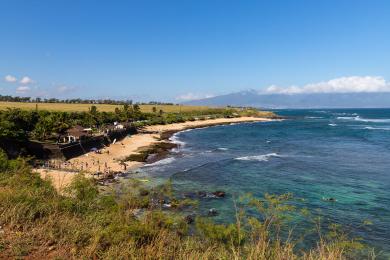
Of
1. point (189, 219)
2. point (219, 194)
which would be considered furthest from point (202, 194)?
point (189, 219)

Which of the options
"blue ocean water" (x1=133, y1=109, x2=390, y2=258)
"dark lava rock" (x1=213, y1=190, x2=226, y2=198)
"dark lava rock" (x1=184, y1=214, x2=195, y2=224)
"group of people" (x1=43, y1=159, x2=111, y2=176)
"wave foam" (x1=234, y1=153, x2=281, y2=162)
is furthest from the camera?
"wave foam" (x1=234, y1=153, x2=281, y2=162)

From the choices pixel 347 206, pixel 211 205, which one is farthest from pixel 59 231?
pixel 347 206

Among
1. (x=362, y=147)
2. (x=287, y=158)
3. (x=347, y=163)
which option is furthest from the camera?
(x=362, y=147)

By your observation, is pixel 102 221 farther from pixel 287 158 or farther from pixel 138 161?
pixel 287 158

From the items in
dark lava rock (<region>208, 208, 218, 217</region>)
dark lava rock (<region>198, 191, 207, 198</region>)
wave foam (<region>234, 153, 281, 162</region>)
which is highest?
wave foam (<region>234, 153, 281, 162</region>)

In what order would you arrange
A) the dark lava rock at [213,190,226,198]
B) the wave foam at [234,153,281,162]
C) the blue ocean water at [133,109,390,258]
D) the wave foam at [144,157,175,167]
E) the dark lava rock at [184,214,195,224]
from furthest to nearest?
the wave foam at [234,153,281,162], the wave foam at [144,157,175,167], the dark lava rock at [213,190,226,198], the blue ocean water at [133,109,390,258], the dark lava rock at [184,214,195,224]

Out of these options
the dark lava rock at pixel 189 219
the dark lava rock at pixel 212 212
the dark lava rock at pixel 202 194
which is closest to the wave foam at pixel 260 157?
the dark lava rock at pixel 202 194

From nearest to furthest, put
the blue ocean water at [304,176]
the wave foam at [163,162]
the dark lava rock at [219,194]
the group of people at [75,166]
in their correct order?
the blue ocean water at [304,176] → the dark lava rock at [219,194] → the group of people at [75,166] → the wave foam at [163,162]

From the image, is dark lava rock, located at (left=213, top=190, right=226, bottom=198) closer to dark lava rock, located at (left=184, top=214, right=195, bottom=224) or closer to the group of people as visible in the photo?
dark lava rock, located at (left=184, top=214, right=195, bottom=224)

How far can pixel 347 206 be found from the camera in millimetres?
34656

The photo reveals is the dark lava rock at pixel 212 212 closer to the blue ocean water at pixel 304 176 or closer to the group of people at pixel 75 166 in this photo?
the blue ocean water at pixel 304 176

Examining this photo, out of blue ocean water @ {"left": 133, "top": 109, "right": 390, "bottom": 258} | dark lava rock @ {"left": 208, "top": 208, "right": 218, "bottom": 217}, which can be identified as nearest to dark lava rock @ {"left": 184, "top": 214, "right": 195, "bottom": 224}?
dark lava rock @ {"left": 208, "top": 208, "right": 218, "bottom": 217}

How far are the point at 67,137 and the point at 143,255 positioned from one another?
204ft

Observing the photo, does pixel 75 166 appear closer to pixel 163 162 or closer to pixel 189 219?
pixel 163 162
